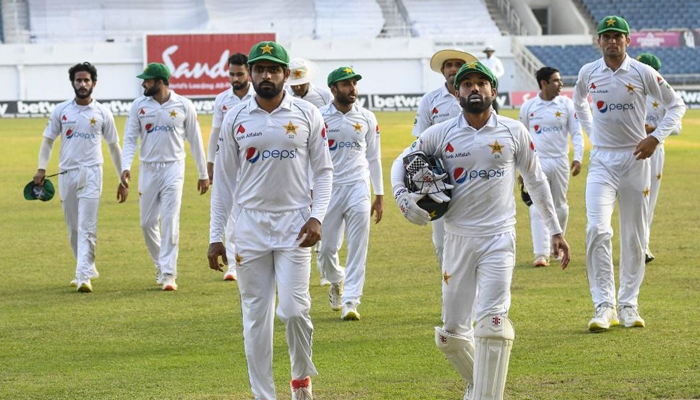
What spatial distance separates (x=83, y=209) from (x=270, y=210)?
21.9 ft

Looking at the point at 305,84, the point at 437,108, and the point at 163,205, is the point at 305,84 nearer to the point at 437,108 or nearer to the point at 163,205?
the point at 437,108

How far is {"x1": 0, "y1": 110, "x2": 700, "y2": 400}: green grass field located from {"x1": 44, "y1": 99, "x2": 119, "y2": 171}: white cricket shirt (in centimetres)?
151

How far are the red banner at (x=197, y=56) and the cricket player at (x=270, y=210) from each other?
165 feet

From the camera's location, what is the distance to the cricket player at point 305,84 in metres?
12.8

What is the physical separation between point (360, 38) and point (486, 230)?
5618 cm

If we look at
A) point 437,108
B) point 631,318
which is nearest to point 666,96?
point 631,318

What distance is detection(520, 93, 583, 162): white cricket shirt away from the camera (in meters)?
16.0

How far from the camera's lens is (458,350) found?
A: 7855mm

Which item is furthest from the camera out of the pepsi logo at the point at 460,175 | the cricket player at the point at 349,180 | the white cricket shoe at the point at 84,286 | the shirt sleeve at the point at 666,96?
the white cricket shoe at the point at 84,286

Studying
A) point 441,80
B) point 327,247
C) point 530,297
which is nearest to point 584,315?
point 530,297

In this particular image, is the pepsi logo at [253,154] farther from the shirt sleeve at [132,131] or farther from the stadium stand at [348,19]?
the stadium stand at [348,19]

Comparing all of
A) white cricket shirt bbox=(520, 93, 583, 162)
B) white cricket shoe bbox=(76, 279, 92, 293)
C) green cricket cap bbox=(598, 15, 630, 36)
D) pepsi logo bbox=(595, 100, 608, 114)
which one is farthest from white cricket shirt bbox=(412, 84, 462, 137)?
white cricket shoe bbox=(76, 279, 92, 293)

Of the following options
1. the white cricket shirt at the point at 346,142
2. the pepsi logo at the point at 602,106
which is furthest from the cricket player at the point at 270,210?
the white cricket shirt at the point at 346,142

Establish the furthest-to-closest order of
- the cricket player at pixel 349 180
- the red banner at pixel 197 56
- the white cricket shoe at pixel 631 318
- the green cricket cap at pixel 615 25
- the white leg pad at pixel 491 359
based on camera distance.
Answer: the red banner at pixel 197 56 → the cricket player at pixel 349 180 → the white cricket shoe at pixel 631 318 → the green cricket cap at pixel 615 25 → the white leg pad at pixel 491 359
